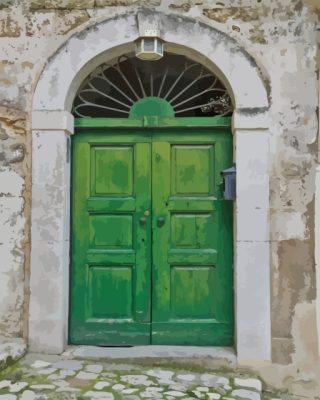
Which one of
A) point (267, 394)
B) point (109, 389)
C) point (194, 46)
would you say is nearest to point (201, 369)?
point (267, 394)

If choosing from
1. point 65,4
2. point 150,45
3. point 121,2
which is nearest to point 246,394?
point 150,45

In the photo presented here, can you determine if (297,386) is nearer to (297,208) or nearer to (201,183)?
(297,208)

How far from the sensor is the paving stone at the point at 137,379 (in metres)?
3.92

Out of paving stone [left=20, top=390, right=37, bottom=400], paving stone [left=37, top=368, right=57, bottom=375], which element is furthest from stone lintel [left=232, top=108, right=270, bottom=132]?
paving stone [left=20, top=390, right=37, bottom=400]

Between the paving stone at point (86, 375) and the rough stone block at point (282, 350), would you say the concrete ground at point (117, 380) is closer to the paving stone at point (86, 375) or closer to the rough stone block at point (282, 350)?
the paving stone at point (86, 375)

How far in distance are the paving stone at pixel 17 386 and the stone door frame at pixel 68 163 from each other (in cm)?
59

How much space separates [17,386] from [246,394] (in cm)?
174

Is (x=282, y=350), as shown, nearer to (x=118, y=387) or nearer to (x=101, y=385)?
(x=118, y=387)

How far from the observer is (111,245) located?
4.68 metres

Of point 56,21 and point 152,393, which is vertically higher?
point 56,21

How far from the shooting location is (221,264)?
182 inches

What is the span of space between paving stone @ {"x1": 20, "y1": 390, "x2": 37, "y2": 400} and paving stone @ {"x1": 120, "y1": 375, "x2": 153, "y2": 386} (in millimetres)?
711

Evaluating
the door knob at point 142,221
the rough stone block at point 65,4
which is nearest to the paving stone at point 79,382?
the door knob at point 142,221

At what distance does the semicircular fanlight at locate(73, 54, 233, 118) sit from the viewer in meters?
4.77
